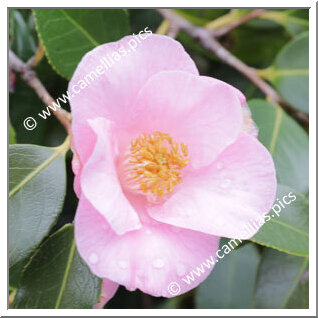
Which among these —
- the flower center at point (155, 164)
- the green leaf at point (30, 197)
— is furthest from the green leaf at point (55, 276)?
the flower center at point (155, 164)

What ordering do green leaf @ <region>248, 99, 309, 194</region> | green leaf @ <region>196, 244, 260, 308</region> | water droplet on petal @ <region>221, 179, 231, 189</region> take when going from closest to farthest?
water droplet on petal @ <region>221, 179, 231, 189</region> → green leaf @ <region>248, 99, 309, 194</region> → green leaf @ <region>196, 244, 260, 308</region>

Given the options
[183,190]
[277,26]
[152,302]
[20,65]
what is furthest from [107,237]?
[277,26]

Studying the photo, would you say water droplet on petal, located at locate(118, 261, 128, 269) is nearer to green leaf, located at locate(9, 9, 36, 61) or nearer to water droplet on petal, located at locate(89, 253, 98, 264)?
water droplet on petal, located at locate(89, 253, 98, 264)

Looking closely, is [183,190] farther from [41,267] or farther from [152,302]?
[152,302]

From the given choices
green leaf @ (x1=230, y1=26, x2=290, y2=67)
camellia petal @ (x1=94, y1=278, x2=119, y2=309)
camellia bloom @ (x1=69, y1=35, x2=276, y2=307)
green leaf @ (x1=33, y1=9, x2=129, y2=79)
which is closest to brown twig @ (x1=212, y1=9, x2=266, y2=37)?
green leaf @ (x1=230, y1=26, x2=290, y2=67)

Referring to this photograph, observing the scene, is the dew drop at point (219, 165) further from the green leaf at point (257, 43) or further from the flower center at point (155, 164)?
the green leaf at point (257, 43)

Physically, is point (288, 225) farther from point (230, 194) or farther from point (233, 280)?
point (233, 280)
